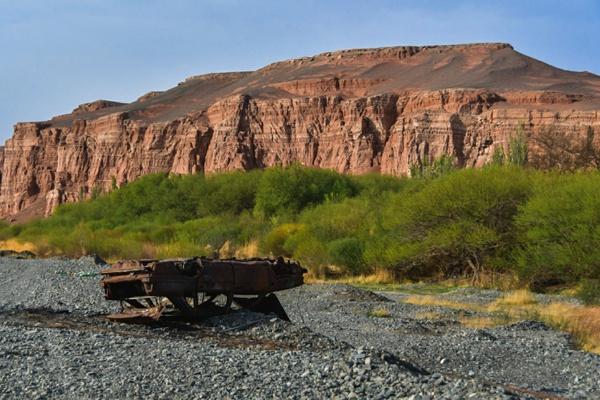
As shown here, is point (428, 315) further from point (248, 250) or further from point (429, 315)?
point (248, 250)

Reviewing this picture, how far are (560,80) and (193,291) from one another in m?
84.6

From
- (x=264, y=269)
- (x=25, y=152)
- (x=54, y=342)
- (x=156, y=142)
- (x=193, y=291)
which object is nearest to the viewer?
(x=54, y=342)

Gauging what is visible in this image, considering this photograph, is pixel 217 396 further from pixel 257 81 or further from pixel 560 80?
pixel 257 81

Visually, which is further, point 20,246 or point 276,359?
point 20,246

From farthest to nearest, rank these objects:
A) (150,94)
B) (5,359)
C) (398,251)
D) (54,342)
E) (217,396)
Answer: (150,94) → (398,251) → (54,342) → (5,359) → (217,396)

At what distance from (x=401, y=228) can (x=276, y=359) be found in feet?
69.0

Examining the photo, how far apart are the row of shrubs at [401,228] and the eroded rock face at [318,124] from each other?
26.7 metres

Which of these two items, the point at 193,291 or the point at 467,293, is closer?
the point at 193,291

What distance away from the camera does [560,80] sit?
91.4 m

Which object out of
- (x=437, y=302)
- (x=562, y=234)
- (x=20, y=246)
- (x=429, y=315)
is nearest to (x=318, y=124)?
(x=20, y=246)

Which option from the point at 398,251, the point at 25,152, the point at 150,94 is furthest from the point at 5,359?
the point at 150,94

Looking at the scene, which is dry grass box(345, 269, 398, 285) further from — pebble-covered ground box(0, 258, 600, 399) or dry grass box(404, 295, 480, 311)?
pebble-covered ground box(0, 258, 600, 399)

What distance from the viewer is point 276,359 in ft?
33.1

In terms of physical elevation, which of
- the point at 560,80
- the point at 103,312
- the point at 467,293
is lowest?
the point at 467,293
